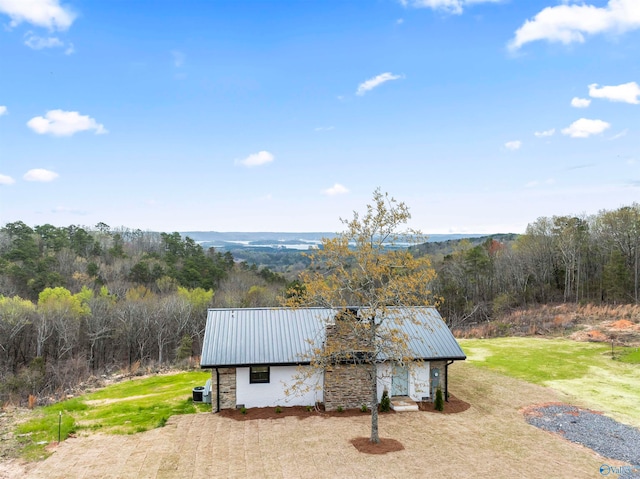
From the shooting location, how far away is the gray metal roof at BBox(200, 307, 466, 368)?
52.9 ft

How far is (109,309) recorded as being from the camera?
3891cm

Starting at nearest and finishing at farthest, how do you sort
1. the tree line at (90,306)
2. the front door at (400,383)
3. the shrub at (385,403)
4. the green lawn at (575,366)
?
the shrub at (385,403)
the front door at (400,383)
the green lawn at (575,366)
the tree line at (90,306)

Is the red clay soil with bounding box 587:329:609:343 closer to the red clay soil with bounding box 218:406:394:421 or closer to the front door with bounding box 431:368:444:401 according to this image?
the front door with bounding box 431:368:444:401

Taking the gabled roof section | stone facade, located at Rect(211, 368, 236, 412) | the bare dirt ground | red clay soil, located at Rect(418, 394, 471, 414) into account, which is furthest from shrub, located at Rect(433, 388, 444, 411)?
stone facade, located at Rect(211, 368, 236, 412)

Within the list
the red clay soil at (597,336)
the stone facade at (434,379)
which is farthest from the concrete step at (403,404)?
the red clay soil at (597,336)

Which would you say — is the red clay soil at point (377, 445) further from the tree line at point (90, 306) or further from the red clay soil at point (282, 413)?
the tree line at point (90, 306)

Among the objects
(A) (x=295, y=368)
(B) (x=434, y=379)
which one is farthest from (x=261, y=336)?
(B) (x=434, y=379)

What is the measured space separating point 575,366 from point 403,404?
476 inches

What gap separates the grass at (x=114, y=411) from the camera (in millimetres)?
14578

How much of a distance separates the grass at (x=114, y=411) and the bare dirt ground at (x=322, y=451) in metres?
0.79

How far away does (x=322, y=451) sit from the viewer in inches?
491

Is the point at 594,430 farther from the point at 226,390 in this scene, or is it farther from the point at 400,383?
the point at 226,390

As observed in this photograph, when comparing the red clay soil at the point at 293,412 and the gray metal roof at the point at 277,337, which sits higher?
the gray metal roof at the point at 277,337

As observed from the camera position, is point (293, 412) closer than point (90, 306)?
Yes
